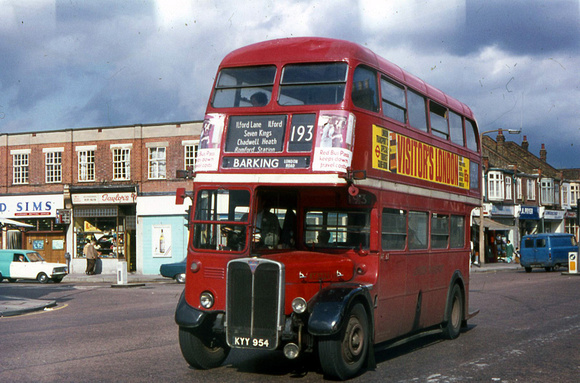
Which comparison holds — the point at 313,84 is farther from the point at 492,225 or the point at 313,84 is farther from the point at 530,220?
the point at 530,220

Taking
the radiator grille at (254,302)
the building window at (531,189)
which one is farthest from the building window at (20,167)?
the building window at (531,189)

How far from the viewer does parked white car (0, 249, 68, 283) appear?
32.9 metres

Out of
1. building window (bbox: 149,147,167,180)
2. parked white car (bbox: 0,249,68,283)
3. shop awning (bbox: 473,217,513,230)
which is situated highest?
building window (bbox: 149,147,167,180)

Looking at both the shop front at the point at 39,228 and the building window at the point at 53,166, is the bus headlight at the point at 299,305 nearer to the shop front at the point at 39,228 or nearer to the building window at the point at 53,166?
the shop front at the point at 39,228

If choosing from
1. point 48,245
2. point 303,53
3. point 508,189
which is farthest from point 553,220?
point 303,53

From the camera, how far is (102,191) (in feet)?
133

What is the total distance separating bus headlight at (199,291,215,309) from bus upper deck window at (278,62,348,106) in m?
2.51

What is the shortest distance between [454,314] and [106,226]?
31.5 metres

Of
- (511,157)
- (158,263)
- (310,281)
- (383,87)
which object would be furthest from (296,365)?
(511,157)

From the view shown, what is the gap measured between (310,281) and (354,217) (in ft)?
4.24

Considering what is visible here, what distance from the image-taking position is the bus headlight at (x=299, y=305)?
8125 millimetres

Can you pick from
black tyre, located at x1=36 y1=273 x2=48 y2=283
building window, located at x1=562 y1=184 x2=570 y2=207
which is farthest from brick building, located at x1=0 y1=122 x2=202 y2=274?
building window, located at x1=562 y1=184 x2=570 y2=207

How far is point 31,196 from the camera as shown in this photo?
140 feet

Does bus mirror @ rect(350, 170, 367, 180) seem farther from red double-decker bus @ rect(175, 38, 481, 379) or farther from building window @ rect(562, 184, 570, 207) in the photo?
building window @ rect(562, 184, 570, 207)
